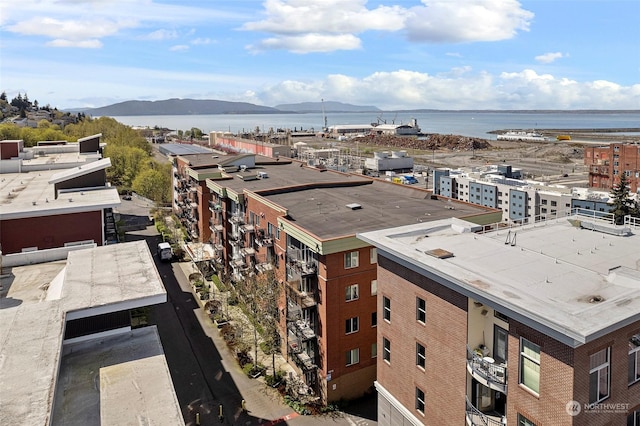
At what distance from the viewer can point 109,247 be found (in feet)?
89.5

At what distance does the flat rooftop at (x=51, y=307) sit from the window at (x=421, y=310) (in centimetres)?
930

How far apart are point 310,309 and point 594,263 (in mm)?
15684

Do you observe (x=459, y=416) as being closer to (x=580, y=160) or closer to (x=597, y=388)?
(x=597, y=388)

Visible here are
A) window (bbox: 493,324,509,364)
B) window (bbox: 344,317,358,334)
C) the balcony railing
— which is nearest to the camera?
window (bbox: 493,324,509,364)

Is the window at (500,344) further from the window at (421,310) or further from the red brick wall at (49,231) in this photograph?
the red brick wall at (49,231)

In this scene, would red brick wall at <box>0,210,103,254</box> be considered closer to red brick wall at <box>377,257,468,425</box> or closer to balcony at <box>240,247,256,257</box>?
balcony at <box>240,247,256,257</box>

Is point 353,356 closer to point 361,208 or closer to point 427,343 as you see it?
point 361,208

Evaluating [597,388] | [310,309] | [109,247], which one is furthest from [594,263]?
[109,247]

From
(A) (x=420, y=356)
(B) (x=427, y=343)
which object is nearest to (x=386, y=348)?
(A) (x=420, y=356)

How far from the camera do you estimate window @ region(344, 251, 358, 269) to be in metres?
27.1

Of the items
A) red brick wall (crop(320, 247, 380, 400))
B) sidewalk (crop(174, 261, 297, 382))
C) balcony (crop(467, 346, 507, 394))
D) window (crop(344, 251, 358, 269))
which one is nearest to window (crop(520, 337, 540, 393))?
balcony (crop(467, 346, 507, 394))

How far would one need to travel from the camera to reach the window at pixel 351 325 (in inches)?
1095

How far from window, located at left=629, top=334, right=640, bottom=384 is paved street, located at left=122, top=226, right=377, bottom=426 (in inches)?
568

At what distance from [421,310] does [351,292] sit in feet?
30.1
